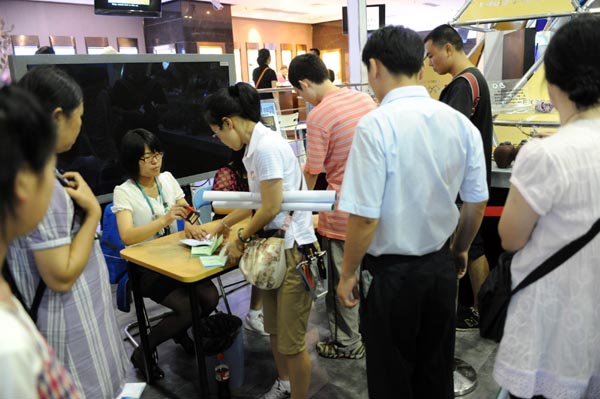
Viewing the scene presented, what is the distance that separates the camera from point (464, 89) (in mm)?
2396

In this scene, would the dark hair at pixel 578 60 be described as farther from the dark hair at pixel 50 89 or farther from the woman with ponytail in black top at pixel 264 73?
the woman with ponytail in black top at pixel 264 73

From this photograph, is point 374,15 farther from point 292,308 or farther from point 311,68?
point 292,308

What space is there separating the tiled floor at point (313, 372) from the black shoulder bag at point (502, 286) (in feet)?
3.54

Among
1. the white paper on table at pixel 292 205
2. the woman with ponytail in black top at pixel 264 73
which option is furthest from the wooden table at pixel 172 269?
the woman with ponytail in black top at pixel 264 73

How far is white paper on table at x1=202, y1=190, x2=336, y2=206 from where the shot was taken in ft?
5.31

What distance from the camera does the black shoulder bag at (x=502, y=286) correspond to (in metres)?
1.08

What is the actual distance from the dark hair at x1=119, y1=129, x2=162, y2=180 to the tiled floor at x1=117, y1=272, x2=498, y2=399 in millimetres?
1093

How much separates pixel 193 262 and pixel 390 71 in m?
1.15

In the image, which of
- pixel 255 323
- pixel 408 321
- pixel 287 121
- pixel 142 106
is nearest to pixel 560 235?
pixel 408 321

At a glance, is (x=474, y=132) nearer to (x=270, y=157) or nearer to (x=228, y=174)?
(x=270, y=157)

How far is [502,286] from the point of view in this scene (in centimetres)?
120

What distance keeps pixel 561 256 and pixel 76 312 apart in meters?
1.27

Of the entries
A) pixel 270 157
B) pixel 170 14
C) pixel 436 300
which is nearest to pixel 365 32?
pixel 270 157

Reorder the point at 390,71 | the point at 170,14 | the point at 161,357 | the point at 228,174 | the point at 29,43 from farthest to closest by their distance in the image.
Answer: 1. the point at 170,14
2. the point at 29,43
3. the point at 161,357
4. the point at 228,174
5. the point at 390,71
